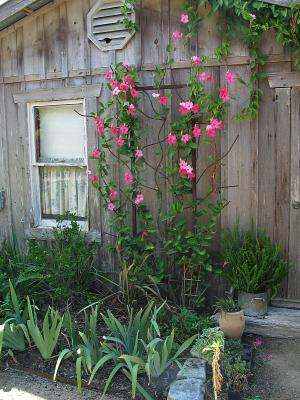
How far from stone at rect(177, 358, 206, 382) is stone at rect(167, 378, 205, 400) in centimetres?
5

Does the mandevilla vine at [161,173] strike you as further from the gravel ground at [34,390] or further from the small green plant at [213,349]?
the gravel ground at [34,390]

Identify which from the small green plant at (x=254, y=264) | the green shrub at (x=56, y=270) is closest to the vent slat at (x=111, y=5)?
the green shrub at (x=56, y=270)

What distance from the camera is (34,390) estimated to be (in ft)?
11.3

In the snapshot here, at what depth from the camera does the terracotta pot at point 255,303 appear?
4.19 metres

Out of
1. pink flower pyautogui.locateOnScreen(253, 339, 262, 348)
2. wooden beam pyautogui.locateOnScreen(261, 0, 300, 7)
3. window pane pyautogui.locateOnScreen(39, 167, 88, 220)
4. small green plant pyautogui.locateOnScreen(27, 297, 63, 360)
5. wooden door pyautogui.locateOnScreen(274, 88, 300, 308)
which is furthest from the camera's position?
window pane pyautogui.locateOnScreen(39, 167, 88, 220)

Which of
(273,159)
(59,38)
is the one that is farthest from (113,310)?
(59,38)

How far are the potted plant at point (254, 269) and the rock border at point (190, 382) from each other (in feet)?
2.97

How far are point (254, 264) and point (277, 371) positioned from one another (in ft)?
2.96

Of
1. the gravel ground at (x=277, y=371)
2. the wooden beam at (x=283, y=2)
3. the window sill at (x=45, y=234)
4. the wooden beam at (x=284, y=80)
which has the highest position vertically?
the wooden beam at (x=283, y=2)

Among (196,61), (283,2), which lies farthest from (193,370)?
(283,2)

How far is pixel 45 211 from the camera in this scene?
18.2 feet

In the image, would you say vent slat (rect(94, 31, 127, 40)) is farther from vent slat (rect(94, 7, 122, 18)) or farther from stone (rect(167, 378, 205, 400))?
stone (rect(167, 378, 205, 400))

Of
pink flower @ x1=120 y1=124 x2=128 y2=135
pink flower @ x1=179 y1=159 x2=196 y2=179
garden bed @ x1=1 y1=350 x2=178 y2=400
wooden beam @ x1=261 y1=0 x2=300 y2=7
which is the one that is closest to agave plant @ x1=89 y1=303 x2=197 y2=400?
garden bed @ x1=1 y1=350 x2=178 y2=400

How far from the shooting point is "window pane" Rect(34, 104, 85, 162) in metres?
5.19
